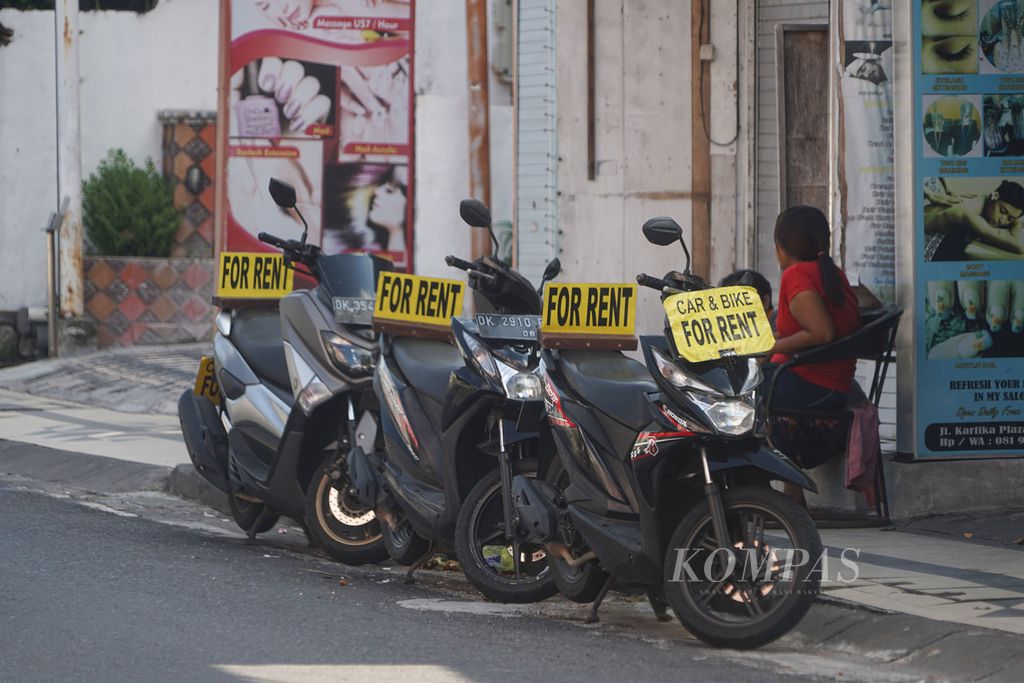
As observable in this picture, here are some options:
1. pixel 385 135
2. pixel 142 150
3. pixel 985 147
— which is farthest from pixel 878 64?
pixel 142 150

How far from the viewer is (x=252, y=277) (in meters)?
8.90

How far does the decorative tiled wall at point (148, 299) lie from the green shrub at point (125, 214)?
589mm

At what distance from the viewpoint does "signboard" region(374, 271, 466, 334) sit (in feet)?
25.2

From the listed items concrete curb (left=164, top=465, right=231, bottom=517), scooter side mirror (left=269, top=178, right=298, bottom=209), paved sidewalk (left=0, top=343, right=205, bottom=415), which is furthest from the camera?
paved sidewalk (left=0, top=343, right=205, bottom=415)

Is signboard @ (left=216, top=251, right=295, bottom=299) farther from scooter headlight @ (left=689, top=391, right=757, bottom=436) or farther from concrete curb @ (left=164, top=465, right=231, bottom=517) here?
scooter headlight @ (left=689, top=391, right=757, bottom=436)

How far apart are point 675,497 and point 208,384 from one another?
3.67 meters

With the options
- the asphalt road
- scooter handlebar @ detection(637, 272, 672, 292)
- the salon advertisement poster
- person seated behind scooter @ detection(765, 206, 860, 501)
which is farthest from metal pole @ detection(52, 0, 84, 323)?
scooter handlebar @ detection(637, 272, 672, 292)

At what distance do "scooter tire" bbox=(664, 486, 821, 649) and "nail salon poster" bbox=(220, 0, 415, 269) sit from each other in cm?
806

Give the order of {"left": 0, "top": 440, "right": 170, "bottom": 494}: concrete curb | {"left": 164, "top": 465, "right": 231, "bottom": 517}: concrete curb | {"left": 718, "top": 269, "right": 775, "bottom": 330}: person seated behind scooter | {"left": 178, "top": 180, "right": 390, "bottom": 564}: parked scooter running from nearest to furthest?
{"left": 718, "top": 269, "right": 775, "bottom": 330}: person seated behind scooter
{"left": 178, "top": 180, "right": 390, "bottom": 564}: parked scooter
{"left": 164, "top": 465, "right": 231, "bottom": 517}: concrete curb
{"left": 0, "top": 440, "right": 170, "bottom": 494}: concrete curb

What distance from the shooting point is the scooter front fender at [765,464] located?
5.85m

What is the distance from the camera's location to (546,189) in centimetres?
1187

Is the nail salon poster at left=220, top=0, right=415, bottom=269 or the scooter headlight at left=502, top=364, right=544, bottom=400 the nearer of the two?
the scooter headlight at left=502, top=364, right=544, bottom=400

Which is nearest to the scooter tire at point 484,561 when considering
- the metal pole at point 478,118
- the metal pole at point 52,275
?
the metal pole at point 478,118

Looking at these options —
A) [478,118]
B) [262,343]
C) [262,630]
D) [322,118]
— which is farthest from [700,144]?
[262,630]
